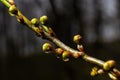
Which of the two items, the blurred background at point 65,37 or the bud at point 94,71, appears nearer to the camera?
the bud at point 94,71

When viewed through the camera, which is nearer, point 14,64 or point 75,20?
point 75,20

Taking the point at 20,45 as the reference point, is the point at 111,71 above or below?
below

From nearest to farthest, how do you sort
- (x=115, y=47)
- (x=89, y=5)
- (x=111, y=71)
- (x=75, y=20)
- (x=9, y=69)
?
(x=111, y=71)
(x=75, y=20)
(x=89, y=5)
(x=115, y=47)
(x=9, y=69)

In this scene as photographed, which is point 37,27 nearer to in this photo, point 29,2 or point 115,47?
point 29,2

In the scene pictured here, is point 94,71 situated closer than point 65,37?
Yes

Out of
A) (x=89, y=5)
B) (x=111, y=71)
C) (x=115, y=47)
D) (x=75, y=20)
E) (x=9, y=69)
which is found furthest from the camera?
(x=9, y=69)

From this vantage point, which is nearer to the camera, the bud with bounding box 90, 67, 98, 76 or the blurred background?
the bud with bounding box 90, 67, 98, 76

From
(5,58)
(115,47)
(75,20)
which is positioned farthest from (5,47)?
(75,20)

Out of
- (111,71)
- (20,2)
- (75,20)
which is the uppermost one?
(20,2)
